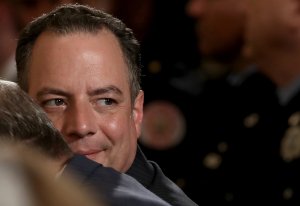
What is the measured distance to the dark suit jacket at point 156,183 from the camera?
1401 millimetres

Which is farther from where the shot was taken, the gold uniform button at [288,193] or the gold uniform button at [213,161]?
the gold uniform button at [213,161]

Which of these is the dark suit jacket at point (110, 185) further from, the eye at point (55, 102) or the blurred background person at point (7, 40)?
the blurred background person at point (7, 40)

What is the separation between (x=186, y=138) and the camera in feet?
9.00

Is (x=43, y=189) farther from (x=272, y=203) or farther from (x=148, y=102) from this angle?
(x=148, y=102)

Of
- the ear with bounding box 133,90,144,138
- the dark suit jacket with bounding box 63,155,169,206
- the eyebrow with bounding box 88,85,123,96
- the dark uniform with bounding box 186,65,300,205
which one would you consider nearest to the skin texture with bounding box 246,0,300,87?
the dark uniform with bounding box 186,65,300,205

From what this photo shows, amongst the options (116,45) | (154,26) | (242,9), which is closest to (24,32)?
(116,45)

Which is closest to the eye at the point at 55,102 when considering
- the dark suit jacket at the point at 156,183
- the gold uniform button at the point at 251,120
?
the dark suit jacket at the point at 156,183

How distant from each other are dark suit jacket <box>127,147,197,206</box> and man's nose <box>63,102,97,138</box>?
0.36ft

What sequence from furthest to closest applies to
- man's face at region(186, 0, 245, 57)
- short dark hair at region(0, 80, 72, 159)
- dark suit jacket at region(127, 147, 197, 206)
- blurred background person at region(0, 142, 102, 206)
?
man's face at region(186, 0, 245, 57) < dark suit jacket at region(127, 147, 197, 206) < short dark hair at region(0, 80, 72, 159) < blurred background person at region(0, 142, 102, 206)

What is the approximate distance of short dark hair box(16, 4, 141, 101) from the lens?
152 centimetres

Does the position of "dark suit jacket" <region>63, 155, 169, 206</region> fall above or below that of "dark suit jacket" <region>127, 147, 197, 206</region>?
above

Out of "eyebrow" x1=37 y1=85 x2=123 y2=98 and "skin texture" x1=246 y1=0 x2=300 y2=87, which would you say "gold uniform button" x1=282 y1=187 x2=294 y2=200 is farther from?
"eyebrow" x1=37 y1=85 x2=123 y2=98

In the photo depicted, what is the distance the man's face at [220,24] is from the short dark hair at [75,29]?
109 centimetres

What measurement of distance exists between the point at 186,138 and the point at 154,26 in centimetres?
43
